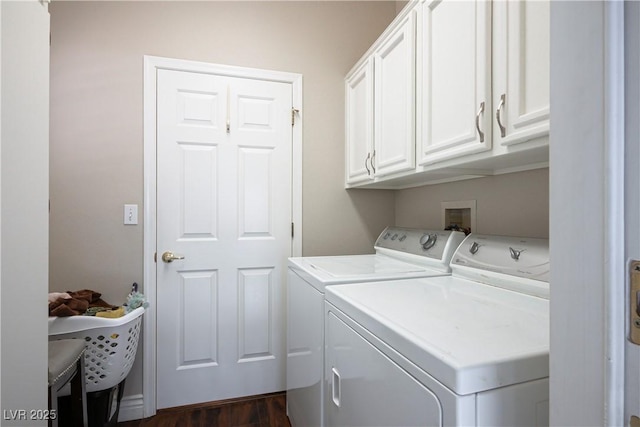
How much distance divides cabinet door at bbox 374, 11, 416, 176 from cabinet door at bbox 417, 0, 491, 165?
2.3 inches

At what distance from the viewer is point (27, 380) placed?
0.91 metres

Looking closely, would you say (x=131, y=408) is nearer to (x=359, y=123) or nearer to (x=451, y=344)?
(x=451, y=344)

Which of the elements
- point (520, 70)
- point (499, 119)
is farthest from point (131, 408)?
point (520, 70)

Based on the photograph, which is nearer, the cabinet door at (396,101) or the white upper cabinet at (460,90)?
the white upper cabinet at (460,90)

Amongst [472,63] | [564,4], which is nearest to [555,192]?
[564,4]

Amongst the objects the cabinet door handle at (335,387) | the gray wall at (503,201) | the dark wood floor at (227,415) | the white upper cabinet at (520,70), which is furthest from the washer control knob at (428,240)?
the dark wood floor at (227,415)

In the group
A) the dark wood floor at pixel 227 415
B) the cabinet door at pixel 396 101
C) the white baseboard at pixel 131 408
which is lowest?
the dark wood floor at pixel 227 415

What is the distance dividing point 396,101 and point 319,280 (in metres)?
0.97

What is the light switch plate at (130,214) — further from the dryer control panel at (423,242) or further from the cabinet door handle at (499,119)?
the cabinet door handle at (499,119)

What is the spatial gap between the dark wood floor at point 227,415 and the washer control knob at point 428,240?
128 cm

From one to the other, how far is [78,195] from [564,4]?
2.22 m

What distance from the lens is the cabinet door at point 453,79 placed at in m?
1.07

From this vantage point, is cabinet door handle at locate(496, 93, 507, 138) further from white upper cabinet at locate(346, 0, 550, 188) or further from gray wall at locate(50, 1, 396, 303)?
gray wall at locate(50, 1, 396, 303)

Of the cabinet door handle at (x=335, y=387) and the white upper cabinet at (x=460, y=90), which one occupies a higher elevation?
the white upper cabinet at (x=460, y=90)
